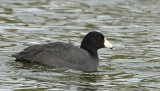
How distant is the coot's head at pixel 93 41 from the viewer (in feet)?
47.0

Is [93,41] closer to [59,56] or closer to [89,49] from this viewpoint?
[89,49]

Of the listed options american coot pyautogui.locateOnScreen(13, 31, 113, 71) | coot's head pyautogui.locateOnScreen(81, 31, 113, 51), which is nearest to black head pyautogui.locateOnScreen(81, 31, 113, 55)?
coot's head pyautogui.locateOnScreen(81, 31, 113, 51)

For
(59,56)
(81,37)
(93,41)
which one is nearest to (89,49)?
(93,41)

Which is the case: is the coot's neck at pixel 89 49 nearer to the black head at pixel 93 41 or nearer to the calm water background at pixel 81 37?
the black head at pixel 93 41

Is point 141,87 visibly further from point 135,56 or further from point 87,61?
point 135,56

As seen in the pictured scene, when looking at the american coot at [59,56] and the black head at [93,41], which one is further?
the black head at [93,41]

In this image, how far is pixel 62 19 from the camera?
→ 816 inches

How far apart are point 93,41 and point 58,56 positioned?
1269 mm

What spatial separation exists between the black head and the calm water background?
52 centimetres

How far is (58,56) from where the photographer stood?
531 inches

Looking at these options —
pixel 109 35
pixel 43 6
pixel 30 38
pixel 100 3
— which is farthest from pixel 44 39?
pixel 100 3

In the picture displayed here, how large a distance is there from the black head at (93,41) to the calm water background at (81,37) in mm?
518

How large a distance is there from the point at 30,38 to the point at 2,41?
3.56 ft

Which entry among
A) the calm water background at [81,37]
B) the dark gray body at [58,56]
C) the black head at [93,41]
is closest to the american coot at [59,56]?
the dark gray body at [58,56]
